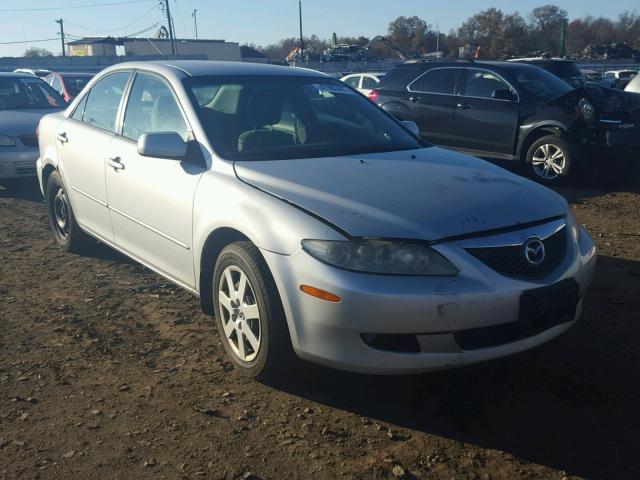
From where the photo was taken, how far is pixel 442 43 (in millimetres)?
89062

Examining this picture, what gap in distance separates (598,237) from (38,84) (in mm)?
8454

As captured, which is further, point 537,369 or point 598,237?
point 598,237

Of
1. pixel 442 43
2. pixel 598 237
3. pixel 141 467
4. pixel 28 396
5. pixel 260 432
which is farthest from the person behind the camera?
pixel 442 43

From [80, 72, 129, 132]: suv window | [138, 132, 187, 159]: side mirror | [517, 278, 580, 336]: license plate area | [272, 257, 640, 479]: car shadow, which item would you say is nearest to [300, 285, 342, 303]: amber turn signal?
[272, 257, 640, 479]: car shadow

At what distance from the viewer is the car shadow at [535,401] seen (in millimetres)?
2930

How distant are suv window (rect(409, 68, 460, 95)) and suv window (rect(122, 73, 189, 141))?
645 centimetres

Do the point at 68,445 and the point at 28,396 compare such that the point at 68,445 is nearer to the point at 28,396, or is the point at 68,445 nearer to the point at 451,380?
the point at 28,396

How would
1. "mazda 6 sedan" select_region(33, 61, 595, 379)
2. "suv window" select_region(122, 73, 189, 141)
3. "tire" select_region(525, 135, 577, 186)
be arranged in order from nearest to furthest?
"mazda 6 sedan" select_region(33, 61, 595, 379) < "suv window" select_region(122, 73, 189, 141) < "tire" select_region(525, 135, 577, 186)

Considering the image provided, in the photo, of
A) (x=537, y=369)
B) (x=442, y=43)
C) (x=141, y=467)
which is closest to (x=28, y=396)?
(x=141, y=467)

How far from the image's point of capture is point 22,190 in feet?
30.9

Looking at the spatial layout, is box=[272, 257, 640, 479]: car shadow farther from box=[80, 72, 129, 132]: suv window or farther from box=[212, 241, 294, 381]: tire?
box=[80, 72, 129, 132]: suv window

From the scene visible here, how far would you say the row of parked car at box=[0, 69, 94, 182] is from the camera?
8.59 meters

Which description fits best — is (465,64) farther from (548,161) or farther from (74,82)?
(74,82)

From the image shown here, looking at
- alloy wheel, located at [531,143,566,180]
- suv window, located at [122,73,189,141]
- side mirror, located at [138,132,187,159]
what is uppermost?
suv window, located at [122,73,189,141]
